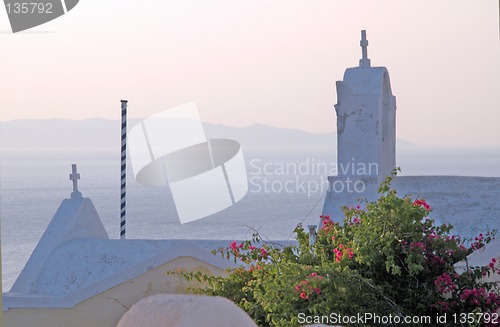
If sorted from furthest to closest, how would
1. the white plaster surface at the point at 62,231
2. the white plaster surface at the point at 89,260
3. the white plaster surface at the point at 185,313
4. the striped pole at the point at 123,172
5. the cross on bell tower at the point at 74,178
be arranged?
1. the striped pole at the point at 123,172
2. the cross on bell tower at the point at 74,178
3. the white plaster surface at the point at 62,231
4. the white plaster surface at the point at 89,260
5. the white plaster surface at the point at 185,313

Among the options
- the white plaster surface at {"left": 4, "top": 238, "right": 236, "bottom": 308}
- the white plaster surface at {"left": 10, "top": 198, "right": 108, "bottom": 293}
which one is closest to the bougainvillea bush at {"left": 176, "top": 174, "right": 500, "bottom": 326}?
the white plaster surface at {"left": 4, "top": 238, "right": 236, "bottom": 308}

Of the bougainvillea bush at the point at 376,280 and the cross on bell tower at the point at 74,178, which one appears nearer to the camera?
the bougainvillea bush at the point at 376,280

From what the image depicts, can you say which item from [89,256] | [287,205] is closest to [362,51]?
[89,256]

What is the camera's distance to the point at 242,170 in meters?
10.2

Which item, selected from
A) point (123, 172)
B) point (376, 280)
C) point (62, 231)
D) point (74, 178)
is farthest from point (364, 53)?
point (376, 280)

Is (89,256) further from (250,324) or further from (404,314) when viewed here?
(250,324)

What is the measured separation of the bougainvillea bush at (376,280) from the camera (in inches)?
209

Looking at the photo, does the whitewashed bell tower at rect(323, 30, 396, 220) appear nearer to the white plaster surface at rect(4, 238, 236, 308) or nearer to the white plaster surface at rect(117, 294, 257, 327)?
the white plaster surface at rect(4, 238, 236, 308)

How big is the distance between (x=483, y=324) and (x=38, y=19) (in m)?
3.81

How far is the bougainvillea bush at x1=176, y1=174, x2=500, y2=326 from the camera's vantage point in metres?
5.32

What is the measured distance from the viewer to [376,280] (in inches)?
223

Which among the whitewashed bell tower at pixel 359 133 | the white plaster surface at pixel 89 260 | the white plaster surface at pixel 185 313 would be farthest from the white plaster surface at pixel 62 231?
the white plaster surface at pixel 185 313

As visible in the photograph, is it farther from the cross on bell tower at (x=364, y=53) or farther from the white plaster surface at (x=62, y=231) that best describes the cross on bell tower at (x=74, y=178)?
the cross on bell tower at (x=364, y=53)

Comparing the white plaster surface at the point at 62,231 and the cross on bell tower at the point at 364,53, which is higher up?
the cross on bell tower at the point at 364,53
